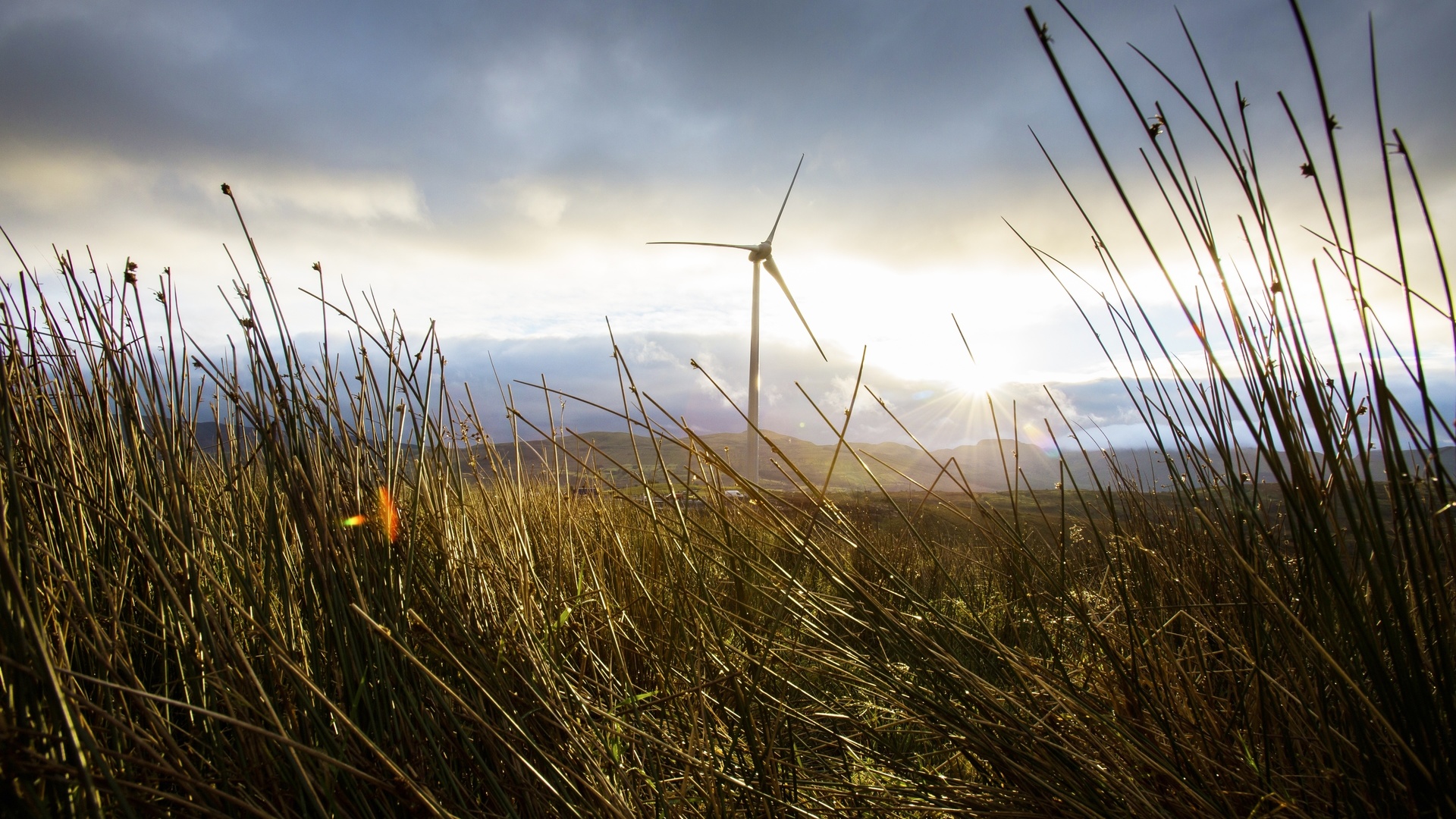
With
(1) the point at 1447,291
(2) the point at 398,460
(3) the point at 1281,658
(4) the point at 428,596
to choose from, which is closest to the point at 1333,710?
(3) the point at 1281,658

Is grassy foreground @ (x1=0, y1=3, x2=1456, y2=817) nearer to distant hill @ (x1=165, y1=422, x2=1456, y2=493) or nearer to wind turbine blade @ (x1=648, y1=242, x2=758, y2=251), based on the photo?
distant hill @ (x1=165, y1=422, x2=1456, y2=493)

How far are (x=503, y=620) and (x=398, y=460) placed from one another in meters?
0.56

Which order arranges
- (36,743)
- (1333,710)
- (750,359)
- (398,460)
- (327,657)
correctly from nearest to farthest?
(36,743)
(1333,710)
(327,657)
(398,460)
(750,359)

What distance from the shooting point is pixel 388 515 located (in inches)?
68.7

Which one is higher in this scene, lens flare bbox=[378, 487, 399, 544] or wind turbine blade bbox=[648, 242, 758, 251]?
wind turbine blade bbox=[648, 242, 758, 251]

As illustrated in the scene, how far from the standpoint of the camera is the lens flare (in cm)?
172

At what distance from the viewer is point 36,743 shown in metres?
1.18

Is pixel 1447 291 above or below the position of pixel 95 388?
above

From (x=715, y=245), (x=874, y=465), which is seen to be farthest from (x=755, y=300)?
(x=874, y=465)

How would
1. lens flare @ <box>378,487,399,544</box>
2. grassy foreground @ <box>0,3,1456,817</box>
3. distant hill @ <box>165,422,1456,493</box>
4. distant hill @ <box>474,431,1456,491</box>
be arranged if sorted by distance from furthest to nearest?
distant hill @ <box>474,431,1456,491</box>, distant hill @ <box>165,422,1456,493</box>, lens flare @ <box>378,487,399,544</box>, grassy foreground @ <box>0,3,1456,817</box>

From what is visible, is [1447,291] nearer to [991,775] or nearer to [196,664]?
[991,775]

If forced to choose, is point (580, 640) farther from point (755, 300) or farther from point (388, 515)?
point (755, 300)

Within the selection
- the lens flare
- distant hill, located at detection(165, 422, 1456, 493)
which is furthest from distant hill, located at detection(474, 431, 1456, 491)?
the lens flare

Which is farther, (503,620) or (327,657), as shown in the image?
(503,620)
